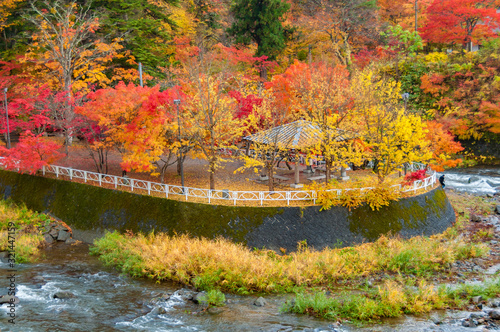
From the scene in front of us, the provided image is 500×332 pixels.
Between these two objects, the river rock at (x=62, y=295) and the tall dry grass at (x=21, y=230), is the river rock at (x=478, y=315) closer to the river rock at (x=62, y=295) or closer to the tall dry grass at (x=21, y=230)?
the river rock at (x=62, y=295)

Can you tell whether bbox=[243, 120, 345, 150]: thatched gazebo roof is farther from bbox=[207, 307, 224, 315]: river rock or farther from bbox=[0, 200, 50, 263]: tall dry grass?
bbox=[0, 200, 50, 263]: tall dry grass

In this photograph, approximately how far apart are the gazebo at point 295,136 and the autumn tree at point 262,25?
17.7 metres

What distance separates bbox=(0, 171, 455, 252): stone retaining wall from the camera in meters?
19.5

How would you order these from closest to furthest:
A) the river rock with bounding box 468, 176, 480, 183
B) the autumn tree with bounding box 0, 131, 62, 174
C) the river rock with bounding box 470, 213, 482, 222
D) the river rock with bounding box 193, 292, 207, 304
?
the river rock with bounding box 193, 292, 207, 304
the autumn tree with bounding box 0, 131, 62, 174
the river rock with bounding box 470, 213, 482, 222
the river rock with bounding box 468, 176, 480, 183

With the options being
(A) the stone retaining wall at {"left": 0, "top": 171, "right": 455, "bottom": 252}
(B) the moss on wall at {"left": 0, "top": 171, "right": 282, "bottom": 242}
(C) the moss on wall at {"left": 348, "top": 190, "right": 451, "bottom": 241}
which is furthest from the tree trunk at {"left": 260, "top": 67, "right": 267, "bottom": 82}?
(B) the moss on wall at {"left": 0, "top": 171, "right": 282, "bottom": 242}

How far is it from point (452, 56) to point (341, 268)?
106ft

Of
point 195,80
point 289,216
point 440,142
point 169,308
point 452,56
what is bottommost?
point 169,308

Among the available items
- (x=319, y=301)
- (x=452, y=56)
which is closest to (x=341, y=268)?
(x=319, y=301)

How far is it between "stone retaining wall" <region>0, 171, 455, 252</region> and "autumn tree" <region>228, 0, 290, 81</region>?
21.9 m

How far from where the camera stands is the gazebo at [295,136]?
2205cm

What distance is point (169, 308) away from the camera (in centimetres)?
1525

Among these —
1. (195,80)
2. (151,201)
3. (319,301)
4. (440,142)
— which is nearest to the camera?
(319,301)

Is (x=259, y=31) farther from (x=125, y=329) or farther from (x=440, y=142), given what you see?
(x=125, y=329)

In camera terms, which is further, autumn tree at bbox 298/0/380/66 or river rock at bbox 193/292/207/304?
autumn tree at bbox 298/0/380/66
